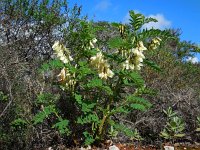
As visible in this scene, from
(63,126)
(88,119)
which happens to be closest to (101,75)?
(88,119)

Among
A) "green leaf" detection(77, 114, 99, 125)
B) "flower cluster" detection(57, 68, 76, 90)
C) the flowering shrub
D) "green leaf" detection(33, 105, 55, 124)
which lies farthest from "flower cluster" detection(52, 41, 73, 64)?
"green leaf" detection(77, 114, 99, 125)

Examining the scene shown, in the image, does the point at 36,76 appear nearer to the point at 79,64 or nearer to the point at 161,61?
the point at 79,64

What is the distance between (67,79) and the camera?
6074mm

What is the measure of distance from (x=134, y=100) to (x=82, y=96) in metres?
0.75

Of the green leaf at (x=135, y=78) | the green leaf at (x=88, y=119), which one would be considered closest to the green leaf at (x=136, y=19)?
the green leaf at (x=135, y=78)

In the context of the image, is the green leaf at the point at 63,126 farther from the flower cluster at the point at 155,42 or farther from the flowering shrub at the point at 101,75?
the flower cluster at the point at 155,42

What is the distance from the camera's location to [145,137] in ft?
24.3

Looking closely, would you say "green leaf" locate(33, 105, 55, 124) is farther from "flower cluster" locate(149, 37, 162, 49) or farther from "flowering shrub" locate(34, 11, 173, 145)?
"flower cluster" locate(149, 37, 162, 49)

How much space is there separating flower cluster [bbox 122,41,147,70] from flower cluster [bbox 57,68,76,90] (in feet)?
2.51

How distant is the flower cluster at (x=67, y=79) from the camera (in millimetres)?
6008

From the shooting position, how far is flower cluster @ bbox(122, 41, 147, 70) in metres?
5.75

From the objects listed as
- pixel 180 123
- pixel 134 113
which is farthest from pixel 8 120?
pixel 180 123

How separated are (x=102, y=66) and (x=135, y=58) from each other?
46 centimetres

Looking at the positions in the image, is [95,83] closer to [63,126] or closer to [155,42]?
[63,126]
